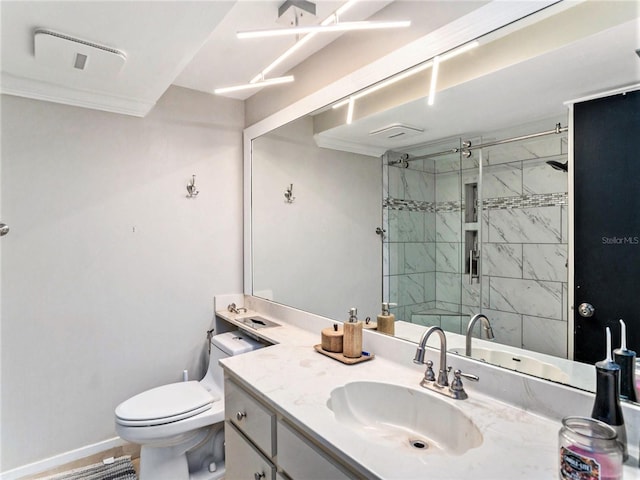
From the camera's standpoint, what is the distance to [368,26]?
49.4 inches

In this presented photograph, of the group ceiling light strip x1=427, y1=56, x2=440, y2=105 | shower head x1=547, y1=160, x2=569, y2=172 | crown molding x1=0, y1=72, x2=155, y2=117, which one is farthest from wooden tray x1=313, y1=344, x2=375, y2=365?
crown molding x1=0, y1=72, x2=155, y2=117

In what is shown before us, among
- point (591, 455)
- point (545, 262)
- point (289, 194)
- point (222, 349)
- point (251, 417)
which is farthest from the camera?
point (289, 194)

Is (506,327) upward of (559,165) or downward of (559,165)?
downward

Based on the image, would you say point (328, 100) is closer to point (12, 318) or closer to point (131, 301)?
point (131, 301)

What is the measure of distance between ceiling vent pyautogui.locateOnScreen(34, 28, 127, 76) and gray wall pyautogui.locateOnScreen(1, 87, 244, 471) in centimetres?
47

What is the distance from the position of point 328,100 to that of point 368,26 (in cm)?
67

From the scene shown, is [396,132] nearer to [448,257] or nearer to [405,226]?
[405,226]

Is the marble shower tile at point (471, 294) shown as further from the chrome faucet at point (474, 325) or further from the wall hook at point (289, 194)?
the wall hook at point (289, 194)

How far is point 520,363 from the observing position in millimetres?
1185

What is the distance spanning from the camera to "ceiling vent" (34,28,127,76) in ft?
4.74

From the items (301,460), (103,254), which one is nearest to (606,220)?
(301,460)

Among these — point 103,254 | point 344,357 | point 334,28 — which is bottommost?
point 344,357

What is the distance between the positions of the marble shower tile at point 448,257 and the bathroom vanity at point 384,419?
1.10 feet

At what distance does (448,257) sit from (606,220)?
55cm
